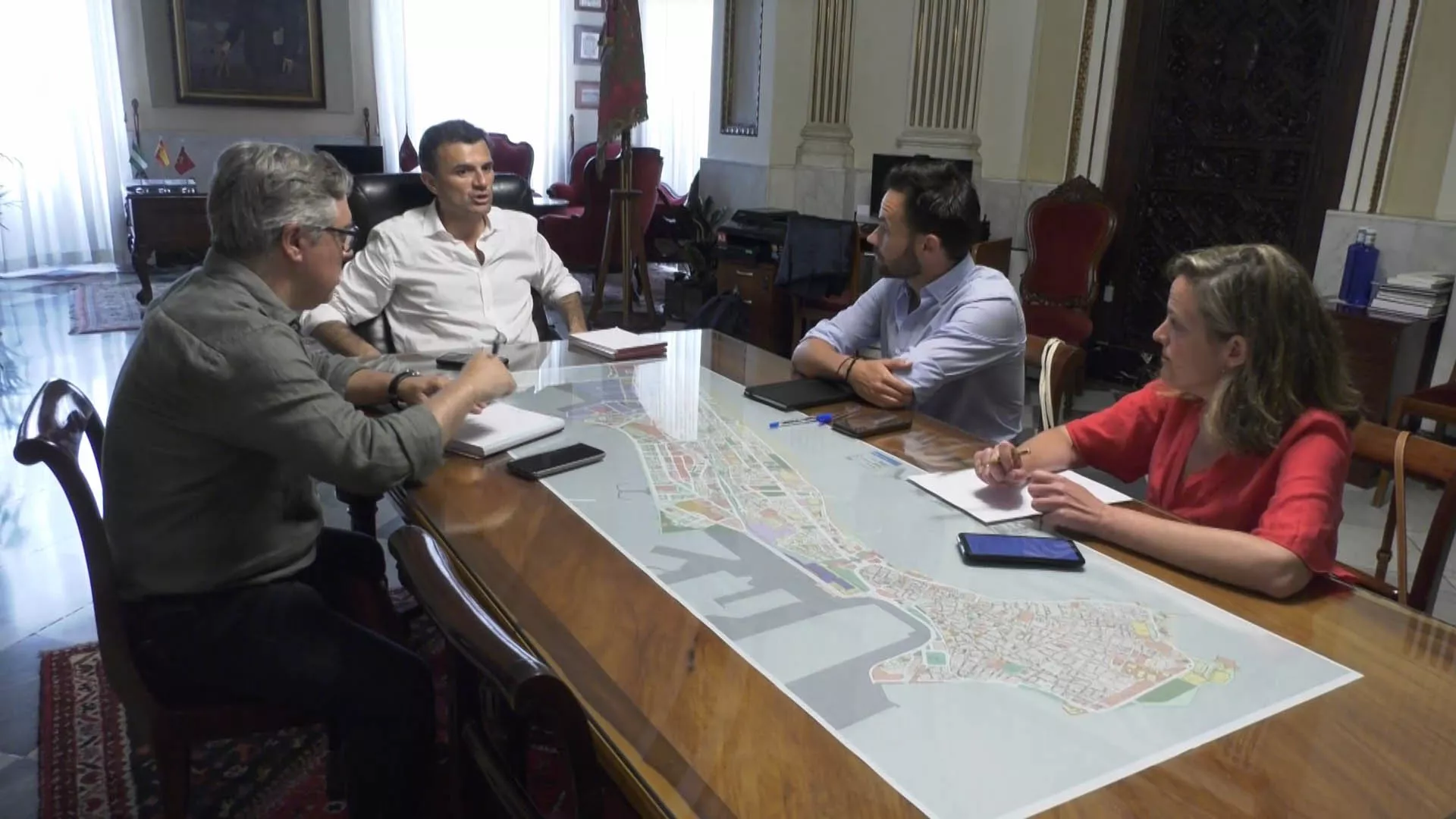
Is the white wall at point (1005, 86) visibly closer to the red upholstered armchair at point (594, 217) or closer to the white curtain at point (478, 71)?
the red upholstered armchair at point (594, 217)

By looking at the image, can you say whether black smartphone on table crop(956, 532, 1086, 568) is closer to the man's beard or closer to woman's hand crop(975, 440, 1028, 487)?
woman's hand crop(975, 440, 1028, 487)

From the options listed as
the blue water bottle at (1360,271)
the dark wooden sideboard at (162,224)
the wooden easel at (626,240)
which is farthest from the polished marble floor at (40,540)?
the wooden easel at (626,240)

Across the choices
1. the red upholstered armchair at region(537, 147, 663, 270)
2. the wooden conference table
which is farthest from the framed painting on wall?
the wooden conference table

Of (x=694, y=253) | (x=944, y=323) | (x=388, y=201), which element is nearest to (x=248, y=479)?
(x=944, y=323)

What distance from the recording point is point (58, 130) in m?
6.58

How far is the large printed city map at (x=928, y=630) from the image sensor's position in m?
0.96

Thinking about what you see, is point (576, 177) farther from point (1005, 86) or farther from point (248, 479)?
point (248, 479)

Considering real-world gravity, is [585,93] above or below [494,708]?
above

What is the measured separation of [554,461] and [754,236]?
374cm

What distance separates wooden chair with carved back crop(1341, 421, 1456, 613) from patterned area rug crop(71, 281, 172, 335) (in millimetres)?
5205

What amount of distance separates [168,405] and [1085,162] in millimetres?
4811

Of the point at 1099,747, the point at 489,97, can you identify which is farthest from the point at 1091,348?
the point at 489,97

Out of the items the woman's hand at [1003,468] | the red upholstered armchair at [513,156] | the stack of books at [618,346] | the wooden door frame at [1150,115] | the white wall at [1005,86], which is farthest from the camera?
the red upholstered armchair at [513,156]

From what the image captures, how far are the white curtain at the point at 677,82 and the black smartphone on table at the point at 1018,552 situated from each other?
739cm
